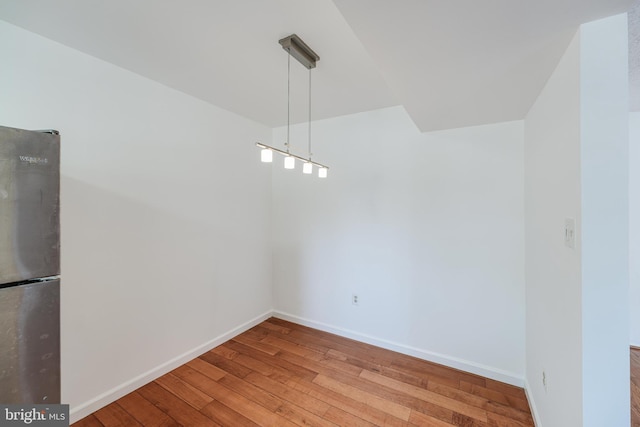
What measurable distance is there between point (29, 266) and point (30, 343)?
0.33m

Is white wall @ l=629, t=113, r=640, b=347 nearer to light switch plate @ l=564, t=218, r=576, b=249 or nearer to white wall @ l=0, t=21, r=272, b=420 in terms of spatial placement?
light switch plate @ l=564, t=218, r=576, b=249

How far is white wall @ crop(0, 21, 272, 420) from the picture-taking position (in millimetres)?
1722

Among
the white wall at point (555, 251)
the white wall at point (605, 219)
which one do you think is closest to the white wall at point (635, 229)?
the white wall at point (555, 251)

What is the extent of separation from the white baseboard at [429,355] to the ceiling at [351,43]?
7.56 feet

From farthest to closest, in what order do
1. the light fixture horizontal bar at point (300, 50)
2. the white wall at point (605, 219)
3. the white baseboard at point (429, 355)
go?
the white baseboard at point (429, 355)
the light fixture horizontal bar at point (300, 50)
the white wall at point (605, 219)

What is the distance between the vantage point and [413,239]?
2.57 m

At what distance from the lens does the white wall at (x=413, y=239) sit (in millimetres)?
2209

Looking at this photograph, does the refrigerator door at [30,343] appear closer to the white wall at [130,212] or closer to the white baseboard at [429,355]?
the white wall at [130,212]

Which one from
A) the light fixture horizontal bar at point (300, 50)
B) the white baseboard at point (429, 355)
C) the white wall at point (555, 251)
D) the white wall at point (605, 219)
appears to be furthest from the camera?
the white baseboard at point (429, 355)

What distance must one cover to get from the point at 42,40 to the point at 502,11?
2744 mm

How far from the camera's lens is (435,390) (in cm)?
209

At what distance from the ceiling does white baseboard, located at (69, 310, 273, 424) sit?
8.72 ft

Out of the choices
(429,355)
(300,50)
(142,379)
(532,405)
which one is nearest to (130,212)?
(142,379)

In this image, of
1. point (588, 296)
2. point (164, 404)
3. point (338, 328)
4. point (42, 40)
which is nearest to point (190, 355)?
point (164, 404)
